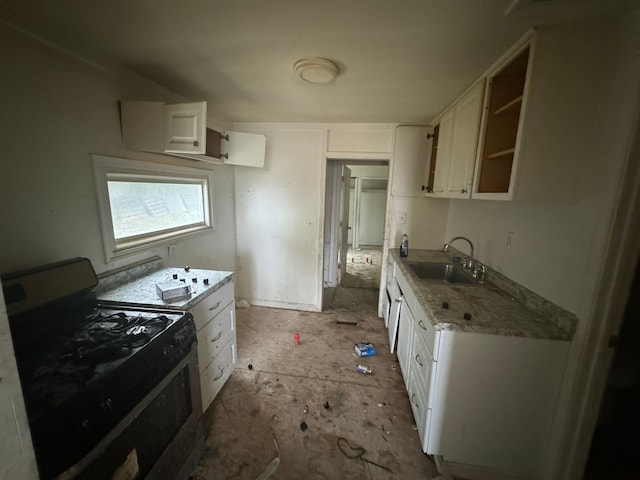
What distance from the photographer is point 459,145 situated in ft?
6.54

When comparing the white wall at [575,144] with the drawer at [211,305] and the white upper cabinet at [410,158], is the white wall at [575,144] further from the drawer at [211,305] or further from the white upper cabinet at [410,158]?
the drawer at [211,305]

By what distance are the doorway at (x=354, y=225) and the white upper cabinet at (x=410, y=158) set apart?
1.21ft

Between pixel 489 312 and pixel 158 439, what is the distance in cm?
178

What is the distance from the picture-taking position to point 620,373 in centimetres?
136

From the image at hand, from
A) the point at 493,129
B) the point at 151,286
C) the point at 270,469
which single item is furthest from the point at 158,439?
the point at 493,129

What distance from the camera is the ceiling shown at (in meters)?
1.11

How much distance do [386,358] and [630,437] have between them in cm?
152

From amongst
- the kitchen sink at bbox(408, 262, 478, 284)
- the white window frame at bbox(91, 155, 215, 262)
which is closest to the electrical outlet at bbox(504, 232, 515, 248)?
the kitchen sink at bbox(408, 262, 478, 284)

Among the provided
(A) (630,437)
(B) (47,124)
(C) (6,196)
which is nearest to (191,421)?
(C) (6,196)

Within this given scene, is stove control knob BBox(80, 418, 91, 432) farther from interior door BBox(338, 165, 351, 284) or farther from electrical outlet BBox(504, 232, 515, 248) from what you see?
interior door BBox(338, 165, 351, 284)

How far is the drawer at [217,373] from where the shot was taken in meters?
1.77

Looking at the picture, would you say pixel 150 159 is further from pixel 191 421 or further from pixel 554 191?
pixel 554 191

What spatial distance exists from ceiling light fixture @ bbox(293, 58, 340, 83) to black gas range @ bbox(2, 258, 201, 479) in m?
1.61

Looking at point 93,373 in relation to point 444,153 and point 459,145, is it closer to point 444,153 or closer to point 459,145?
point 459,145
